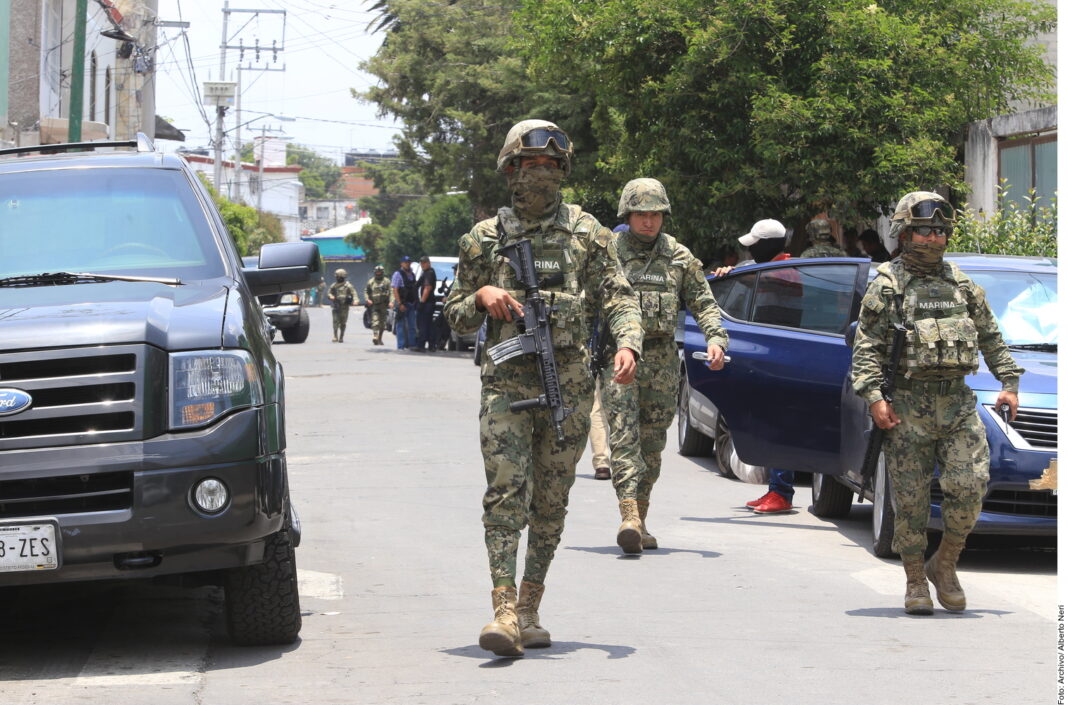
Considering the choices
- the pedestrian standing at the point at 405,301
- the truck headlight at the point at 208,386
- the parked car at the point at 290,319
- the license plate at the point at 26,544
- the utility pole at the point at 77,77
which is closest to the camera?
the license plate at the point at 26,544

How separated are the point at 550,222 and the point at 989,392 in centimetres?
303

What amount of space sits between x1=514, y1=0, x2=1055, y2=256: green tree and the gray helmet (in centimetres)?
1009

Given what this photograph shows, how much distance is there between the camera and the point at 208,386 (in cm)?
551

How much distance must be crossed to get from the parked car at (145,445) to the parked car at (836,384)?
3.57m

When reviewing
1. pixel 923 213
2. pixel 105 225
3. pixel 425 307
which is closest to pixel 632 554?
pixel 923 213

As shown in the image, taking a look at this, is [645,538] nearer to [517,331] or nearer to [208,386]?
[517,331]

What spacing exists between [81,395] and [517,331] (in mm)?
1605

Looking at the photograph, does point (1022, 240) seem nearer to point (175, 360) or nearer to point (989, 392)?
point (989, 392)

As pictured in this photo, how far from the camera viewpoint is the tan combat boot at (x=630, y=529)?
26.8ft

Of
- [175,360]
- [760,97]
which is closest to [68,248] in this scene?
[175,360]

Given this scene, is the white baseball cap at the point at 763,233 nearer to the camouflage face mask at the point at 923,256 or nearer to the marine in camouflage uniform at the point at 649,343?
the marine in camouflage uniform at the point at 649,343

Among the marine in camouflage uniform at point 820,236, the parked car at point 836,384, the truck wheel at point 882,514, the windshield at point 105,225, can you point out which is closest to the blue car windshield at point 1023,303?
the parked car at point 836,384

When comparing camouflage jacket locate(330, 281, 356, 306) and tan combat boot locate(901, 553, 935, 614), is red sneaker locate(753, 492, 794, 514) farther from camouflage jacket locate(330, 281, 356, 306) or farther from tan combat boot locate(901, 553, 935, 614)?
camouflage jacket locate(330, 281, 356, 306)

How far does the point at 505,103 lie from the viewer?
1395 inches
